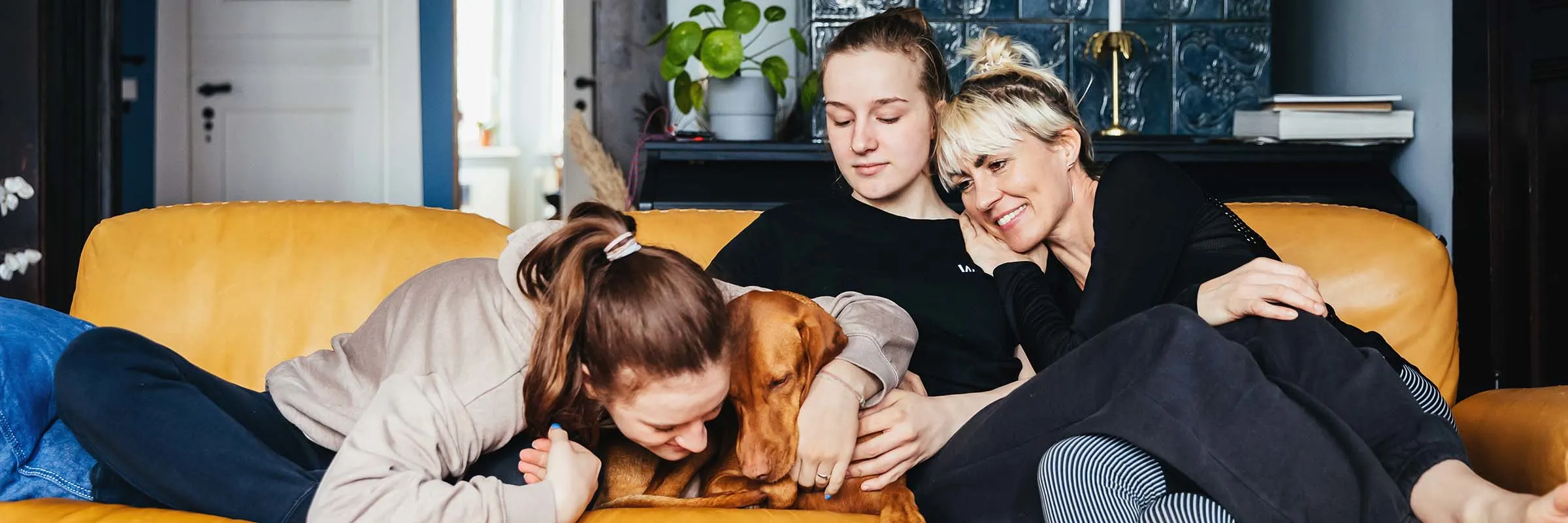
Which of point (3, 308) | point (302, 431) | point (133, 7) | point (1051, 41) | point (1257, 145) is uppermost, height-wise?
point (133, 7)

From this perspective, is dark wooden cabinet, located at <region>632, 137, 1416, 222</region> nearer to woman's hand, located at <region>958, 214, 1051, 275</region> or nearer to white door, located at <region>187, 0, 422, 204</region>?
woman's hand, located at <region>958, 214, 1051, 275</region>

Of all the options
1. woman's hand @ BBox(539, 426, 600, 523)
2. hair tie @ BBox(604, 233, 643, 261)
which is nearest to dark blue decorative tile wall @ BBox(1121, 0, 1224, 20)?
hair tie @ BBox(604, 233, 643, 261)

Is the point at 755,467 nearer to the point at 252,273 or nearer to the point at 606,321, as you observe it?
the point at 606,321

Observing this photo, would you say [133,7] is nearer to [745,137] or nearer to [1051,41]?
[745,137]

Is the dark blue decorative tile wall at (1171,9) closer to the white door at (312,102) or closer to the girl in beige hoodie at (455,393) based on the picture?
the girl in beige hoodie at (455,393)

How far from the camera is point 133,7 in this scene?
14.1 ft

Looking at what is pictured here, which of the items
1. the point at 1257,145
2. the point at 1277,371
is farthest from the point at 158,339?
the point at 1257,145

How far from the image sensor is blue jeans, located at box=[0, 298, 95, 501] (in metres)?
1.47

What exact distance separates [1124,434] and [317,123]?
4062 mm

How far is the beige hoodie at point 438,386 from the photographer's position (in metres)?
1.22

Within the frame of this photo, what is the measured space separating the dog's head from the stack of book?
6.02ft

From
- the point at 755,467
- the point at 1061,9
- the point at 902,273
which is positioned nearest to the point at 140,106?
the point at 1061,9

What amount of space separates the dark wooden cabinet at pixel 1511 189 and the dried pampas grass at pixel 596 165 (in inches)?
91.1

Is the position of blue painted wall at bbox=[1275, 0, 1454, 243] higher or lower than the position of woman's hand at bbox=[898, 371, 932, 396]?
higher
